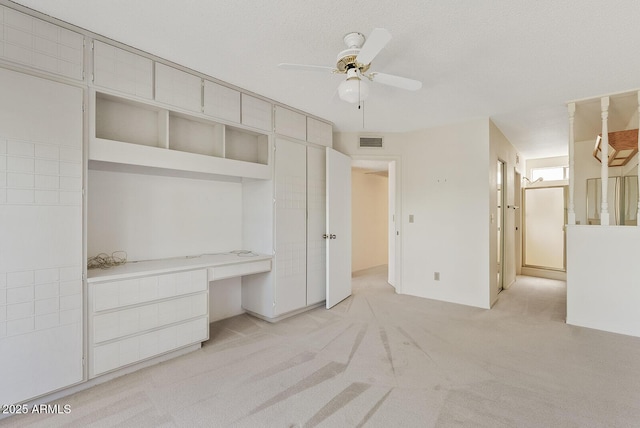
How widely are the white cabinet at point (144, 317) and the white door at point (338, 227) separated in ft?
5.55

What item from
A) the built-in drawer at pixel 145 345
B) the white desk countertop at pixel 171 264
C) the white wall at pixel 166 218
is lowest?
the built-in drawer at pixel 145 345

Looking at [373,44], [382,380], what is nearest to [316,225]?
[382,380]

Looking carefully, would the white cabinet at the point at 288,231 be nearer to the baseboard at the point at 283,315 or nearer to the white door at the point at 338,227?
the baseboard at the point at 283,315

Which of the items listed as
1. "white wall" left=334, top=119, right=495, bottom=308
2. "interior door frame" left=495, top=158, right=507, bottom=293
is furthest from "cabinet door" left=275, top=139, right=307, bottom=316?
"interior door frame" left=495, top=158, right=507, bottom=293

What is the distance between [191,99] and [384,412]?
2.92 m

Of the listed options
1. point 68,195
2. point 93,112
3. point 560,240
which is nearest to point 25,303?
point 68,195

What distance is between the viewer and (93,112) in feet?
6.98

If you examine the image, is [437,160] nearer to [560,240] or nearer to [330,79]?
[330,79]

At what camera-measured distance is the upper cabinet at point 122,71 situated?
7.10ft

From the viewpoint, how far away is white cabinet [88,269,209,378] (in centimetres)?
211

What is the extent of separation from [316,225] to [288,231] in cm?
50

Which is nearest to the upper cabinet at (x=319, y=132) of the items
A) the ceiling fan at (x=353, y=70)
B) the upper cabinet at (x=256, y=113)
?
the upper cabinet at (x=256, y=113)

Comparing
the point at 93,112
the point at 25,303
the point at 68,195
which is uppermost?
the point at 93,112

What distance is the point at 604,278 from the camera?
3209mm
